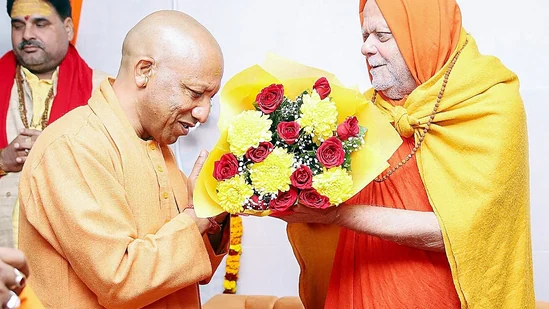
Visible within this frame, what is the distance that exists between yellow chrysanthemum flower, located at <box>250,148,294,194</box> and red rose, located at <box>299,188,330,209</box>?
6 centimetres

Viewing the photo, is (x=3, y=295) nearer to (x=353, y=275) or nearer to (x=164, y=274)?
(x=164, y=274)

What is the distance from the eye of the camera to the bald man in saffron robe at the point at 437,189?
2.40m

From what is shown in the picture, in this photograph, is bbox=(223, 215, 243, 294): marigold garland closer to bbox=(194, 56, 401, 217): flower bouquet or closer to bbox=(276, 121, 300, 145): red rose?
bbox=(194, 56, 401, 217): flower bouquet

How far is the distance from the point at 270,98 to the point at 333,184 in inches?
13.1

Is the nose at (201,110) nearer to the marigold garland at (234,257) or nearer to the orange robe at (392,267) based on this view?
the orange robe at (392,267)

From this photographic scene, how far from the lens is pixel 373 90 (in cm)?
282

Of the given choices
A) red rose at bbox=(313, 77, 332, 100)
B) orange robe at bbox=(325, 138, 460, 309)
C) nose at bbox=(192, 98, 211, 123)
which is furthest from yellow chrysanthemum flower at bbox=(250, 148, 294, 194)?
orange robe at bbox=(325, 138, 460, 309)

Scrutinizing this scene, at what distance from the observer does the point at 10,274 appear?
135cm

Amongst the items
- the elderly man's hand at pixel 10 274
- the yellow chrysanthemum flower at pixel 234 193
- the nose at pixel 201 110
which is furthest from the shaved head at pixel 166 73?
the elderly man's hand at pixel 10 274

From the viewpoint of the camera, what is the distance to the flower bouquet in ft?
7.07

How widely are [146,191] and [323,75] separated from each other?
69 cm

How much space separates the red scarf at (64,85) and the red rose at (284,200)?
217 cm

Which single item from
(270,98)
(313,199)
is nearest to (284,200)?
(313,199)

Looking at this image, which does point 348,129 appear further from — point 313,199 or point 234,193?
point 234,193
